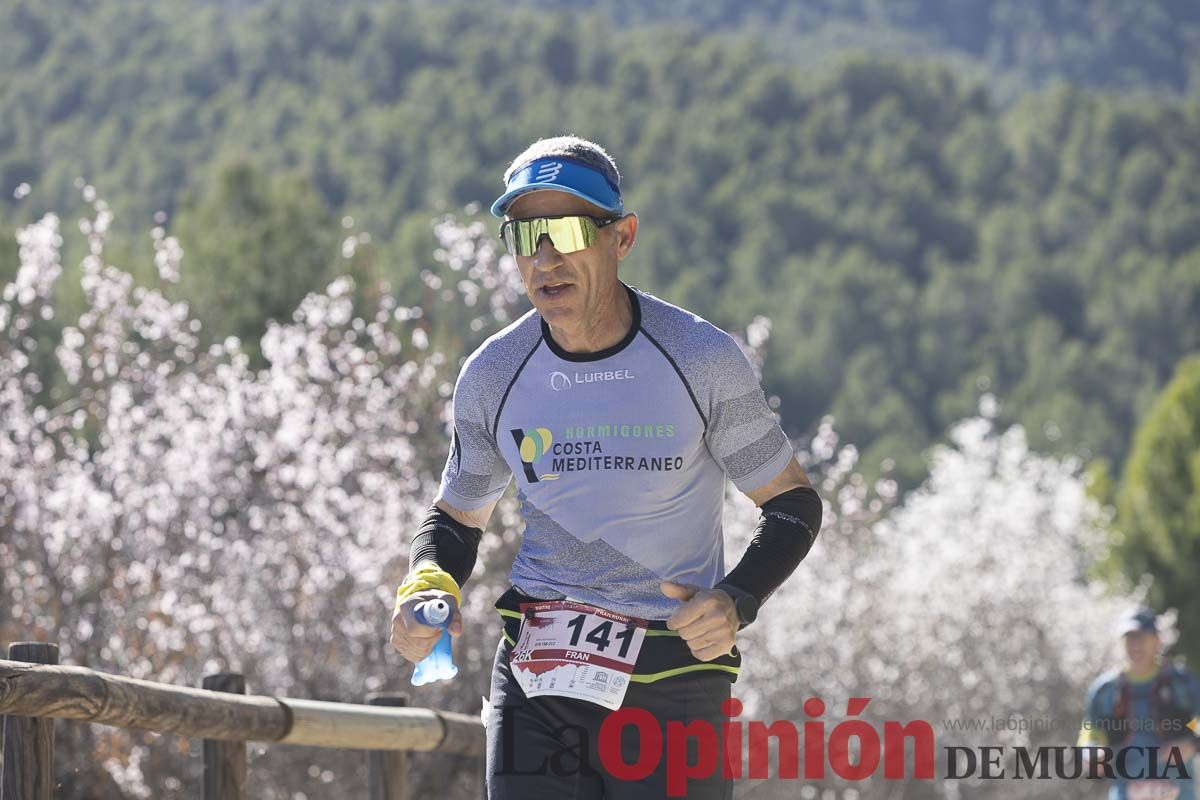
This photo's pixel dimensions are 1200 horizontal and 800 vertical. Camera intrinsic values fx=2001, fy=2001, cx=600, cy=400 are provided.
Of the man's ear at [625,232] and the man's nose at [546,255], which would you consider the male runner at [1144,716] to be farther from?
the man's nose at [546,255]

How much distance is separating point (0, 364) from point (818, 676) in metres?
13.5

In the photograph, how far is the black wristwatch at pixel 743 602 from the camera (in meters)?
4.08

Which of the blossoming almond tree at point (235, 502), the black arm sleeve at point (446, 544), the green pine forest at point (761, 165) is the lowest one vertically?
the black arm sleeve at point (446, 544)

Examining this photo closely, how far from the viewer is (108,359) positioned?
14664 mm

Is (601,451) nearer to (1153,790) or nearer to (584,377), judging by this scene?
(584,377)

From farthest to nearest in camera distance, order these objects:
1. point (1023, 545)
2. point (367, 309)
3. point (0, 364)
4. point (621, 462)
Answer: point (1023, 545) → point (367, 309) → point (0, 364) → point (621, 462)

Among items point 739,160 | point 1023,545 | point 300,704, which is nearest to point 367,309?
point 1023,545

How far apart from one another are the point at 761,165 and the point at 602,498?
106 m

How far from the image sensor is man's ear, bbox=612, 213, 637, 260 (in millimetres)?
4375

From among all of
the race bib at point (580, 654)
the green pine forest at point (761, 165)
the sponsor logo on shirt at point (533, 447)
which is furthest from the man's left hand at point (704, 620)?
the green pine forest at point (761, 165)

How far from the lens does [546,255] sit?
4277mm

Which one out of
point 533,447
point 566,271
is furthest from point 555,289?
point 533,447

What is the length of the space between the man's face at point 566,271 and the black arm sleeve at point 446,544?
55 cm

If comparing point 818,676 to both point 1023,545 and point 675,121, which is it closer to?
point 1023,545
